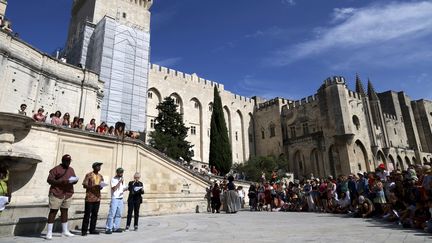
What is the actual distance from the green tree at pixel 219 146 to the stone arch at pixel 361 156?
15.6 meters

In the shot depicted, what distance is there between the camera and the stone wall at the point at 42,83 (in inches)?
622

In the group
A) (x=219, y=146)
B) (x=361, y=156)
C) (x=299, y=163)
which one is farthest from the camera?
(x=299, y=163)

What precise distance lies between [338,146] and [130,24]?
26.7 m

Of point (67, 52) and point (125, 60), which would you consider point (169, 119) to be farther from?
point (67, 52)

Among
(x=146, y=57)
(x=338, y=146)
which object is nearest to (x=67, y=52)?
(x=146, y=57)

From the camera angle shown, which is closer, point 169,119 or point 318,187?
point 318,187

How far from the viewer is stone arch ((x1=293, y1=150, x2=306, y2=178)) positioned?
38000 millimetres

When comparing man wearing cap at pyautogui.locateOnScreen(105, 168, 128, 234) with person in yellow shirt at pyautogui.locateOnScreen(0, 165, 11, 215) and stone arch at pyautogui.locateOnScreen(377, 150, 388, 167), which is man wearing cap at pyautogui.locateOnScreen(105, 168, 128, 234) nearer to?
person in yellow shirt at pyautogui.locateOnScreen(0, 165, 11, 215)

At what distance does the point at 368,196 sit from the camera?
973cm

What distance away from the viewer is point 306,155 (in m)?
37.8

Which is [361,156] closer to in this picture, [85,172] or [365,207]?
[365,207]

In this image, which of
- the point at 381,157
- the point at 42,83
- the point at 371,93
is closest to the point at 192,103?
the point at 42,83

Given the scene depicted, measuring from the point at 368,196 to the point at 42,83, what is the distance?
18470mm

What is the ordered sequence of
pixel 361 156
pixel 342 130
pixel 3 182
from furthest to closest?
pixel 361 156, pixel 342 130, pixel 3 182
